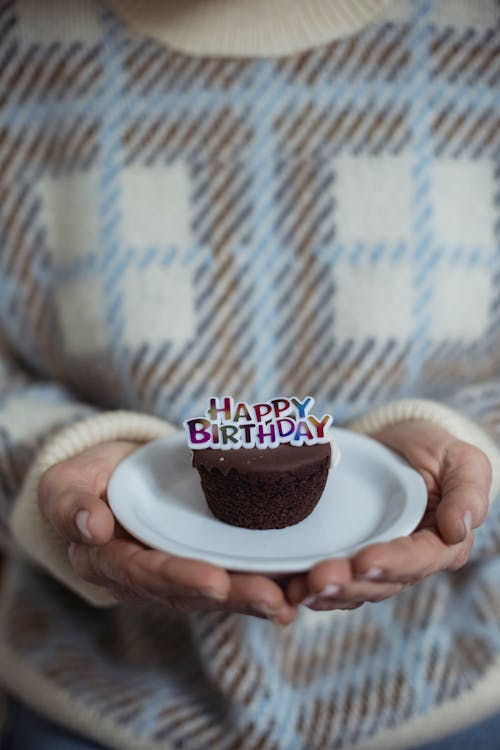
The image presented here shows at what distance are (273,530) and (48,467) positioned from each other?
20cm

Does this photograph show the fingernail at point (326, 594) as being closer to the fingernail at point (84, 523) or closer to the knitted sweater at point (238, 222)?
the fingernail at point (84, 523)

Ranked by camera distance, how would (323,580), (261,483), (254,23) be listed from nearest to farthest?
1. (323,580)
2. (261,483)
3. (254,23)

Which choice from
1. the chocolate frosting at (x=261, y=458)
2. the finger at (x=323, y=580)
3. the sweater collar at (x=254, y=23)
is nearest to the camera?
the finger at (x=323, y=580)

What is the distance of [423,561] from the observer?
1.78ft

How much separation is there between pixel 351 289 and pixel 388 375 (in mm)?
98

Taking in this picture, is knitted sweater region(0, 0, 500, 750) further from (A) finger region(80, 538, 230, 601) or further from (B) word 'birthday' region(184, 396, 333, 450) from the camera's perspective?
(A) finger region(80, 538, 230, 601)

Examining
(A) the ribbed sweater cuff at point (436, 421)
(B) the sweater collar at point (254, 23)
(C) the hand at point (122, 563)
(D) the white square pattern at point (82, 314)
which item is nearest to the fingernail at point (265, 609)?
(C) the hand at point (122, 563)

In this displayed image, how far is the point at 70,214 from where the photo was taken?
839 millimetres

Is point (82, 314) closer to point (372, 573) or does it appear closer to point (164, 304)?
point (164, 304)

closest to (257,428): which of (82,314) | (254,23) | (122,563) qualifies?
(122,563)

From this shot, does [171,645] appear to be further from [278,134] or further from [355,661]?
[278,134]

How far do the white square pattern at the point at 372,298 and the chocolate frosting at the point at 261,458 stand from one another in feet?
0.64

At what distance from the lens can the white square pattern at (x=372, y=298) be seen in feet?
2.70

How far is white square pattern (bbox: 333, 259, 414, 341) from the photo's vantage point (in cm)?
82
